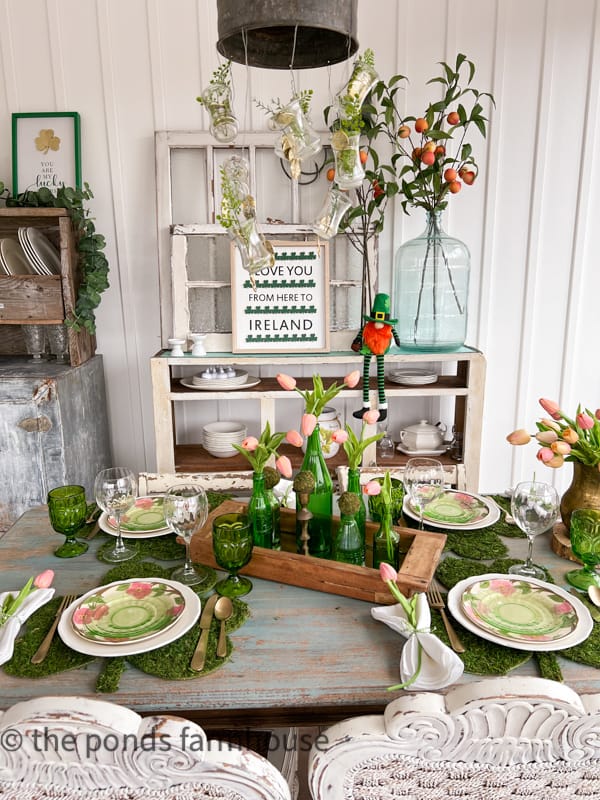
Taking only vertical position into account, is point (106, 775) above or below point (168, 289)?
below

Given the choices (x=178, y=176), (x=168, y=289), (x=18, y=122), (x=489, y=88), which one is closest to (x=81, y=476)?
(x=168, y=289)

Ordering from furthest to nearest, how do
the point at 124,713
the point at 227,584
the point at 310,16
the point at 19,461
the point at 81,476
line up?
1. the point at 81,476
2. the point at 19,461
3. the point at 227,584
4. the point at 310,16
5. the point at 124,713

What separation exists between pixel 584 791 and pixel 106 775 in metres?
0.57

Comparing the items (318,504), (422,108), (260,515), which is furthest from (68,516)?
(422,108)

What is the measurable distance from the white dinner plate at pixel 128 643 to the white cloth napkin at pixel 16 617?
0.05 m

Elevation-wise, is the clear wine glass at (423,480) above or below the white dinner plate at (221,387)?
below

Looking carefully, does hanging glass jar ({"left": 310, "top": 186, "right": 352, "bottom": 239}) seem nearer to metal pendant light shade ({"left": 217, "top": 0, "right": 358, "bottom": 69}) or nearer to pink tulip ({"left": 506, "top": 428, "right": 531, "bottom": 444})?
metal pendant light shade ({"left": 217, "top": 0, "right": 358, "bottom": 69})

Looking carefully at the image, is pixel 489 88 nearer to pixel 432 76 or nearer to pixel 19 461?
pixel 432 76

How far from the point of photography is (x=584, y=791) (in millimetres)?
752

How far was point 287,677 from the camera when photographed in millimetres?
966

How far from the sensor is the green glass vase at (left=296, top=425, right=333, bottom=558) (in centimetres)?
133

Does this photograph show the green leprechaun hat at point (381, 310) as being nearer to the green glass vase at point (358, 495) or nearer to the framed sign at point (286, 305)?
the framed sign at point (286, 305)

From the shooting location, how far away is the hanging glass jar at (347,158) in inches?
46.6

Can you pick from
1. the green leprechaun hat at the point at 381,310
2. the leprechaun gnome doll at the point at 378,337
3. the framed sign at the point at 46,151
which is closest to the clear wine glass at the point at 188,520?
the leprechaun gnome doll at the point at 378,337
